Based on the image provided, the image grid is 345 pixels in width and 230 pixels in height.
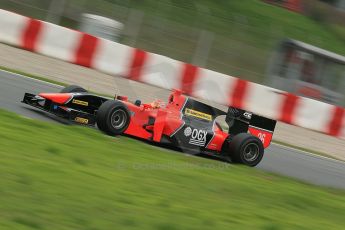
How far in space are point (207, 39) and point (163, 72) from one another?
6.48ft

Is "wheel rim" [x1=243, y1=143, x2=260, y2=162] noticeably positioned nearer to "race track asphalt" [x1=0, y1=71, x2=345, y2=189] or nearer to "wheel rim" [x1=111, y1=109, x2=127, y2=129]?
"race track asphalt" [x1=0, y1=71, x2=345, y2=189]

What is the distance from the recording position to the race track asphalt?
29.6 ft

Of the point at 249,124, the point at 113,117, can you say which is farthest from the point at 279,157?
the point at 113,117

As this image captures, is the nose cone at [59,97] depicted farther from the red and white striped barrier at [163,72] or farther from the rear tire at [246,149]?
the red and white striped barrier at [163,72]

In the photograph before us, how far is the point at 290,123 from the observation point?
14102mm

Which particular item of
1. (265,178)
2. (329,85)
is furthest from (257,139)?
(329,85)

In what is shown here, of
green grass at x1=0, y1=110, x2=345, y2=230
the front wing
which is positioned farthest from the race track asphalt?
green grass at x1=0, y1=110, x2=345, y2=230

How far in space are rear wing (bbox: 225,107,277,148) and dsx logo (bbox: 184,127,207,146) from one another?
1.91ft

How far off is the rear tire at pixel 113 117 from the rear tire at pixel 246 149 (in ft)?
5.00

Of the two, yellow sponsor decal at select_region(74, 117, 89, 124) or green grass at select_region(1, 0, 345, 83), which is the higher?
green grass at select_region(1, 0, 345, 83)

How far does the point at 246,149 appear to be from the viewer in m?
9.24

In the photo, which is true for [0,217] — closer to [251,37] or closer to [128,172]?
[128,172]

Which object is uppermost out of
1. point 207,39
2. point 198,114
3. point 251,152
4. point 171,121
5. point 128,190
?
point 207,39

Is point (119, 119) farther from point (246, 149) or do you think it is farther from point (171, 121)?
point (246, 149)
